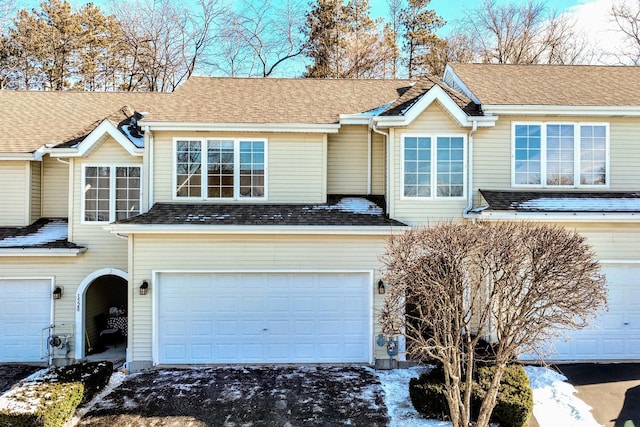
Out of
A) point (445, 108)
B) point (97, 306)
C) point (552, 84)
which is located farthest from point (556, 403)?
point (97, 306)

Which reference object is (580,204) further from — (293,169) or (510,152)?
(293,169)

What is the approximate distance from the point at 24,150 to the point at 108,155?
264 cm

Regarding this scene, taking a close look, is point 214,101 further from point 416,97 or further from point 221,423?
point 221,423

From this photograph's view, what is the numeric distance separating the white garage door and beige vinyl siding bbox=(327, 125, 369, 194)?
6.36 metres

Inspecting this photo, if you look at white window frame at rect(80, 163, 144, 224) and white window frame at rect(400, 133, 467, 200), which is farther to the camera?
white window frame at rect(80, 163, 144, 224)

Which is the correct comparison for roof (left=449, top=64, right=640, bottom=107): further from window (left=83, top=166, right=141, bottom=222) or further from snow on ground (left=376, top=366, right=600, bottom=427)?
window (left=83, top=166, right=141, bottom=222)

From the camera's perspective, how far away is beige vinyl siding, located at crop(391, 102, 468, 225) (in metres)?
9.77

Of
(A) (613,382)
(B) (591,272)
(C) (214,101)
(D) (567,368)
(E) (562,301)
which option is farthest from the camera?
(C) (214,101)

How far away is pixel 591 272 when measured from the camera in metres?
6.32

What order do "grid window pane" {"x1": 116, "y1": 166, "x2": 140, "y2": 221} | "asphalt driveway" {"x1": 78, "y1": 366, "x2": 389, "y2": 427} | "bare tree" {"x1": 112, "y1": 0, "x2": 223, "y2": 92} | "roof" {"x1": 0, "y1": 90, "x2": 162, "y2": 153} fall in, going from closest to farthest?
"asphalt driveway" {"x1": 78, "y1": 366, "x2": 389, "y2": 427} < "grid window pane" {"x1": 116, "y1": 166, "x2": 140, "y2": 221} < "roof" {"x1": 0, "y1": 90, "x2": 162, "y2": 153} < "bare tree" {"x1": 112, "y1": 0, "x2": 223, "y2": 92}

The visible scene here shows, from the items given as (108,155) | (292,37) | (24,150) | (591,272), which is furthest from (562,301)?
(292,37)

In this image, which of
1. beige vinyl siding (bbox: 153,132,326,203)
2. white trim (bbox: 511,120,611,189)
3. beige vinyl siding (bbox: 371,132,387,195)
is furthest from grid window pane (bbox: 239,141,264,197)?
white trim (bbox: 511,120,611,189)

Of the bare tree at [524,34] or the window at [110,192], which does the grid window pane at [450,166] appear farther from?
the bare tree at [524,34]

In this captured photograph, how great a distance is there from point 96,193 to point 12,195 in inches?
105
